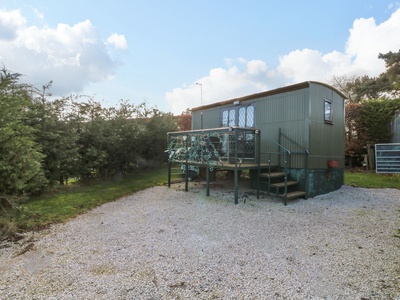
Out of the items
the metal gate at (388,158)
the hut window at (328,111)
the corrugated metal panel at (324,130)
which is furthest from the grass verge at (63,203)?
the metal gate at (388,158)

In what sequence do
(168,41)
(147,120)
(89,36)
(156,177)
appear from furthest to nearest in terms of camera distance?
(147,120), (156,177), (168,41), (89,36)

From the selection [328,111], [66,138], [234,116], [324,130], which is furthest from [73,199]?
[328,111]

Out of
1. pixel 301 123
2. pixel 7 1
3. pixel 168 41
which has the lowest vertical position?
pixel 301 123

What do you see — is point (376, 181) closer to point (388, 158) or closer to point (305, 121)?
point (388, 158)

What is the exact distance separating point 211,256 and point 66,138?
598cm

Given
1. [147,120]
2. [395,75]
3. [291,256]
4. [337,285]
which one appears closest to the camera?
[337,285]

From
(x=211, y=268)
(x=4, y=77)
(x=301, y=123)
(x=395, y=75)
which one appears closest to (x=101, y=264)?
(x=211, y=268)

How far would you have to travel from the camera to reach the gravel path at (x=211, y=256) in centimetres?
236

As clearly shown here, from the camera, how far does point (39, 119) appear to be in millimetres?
6473

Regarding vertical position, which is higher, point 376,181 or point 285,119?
point 285,119

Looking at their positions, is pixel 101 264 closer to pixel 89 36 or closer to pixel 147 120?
pixel 89 36

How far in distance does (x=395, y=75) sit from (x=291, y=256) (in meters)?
14.2

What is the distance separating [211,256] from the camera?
3105 mm

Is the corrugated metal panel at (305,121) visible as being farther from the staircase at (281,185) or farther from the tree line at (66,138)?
the tree line at (66,138)
